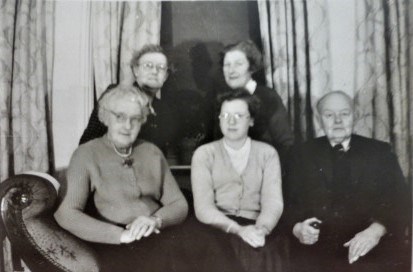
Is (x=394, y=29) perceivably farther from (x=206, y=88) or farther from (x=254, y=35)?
(x=206, y=88)

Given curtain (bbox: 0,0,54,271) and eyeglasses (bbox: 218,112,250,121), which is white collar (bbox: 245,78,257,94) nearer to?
eyeglasses (bbox: 218,112,250,121)

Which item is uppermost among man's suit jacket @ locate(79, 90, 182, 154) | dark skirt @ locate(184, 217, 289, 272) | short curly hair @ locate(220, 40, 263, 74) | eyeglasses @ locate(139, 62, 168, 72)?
short curly hair @ locate(220, 40, 263, 74)

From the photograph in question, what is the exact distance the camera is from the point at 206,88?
150cm

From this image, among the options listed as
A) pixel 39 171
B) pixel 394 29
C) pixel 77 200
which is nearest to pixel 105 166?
pixel 77 200

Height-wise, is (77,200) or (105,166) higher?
(105,166)

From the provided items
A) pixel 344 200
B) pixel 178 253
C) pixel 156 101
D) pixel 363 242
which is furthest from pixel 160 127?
pixel 363 242

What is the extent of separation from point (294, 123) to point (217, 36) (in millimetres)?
391

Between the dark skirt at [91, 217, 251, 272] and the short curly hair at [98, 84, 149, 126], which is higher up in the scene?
the short curly hair at [98, 84, 149, 126]

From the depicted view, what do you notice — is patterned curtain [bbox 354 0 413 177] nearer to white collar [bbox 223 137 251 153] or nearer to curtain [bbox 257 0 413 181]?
curtain [bbox 257 0 413 181]

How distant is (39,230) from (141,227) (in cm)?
32

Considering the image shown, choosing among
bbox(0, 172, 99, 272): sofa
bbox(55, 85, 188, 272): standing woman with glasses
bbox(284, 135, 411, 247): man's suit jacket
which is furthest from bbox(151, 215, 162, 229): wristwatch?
bbox(284, 135, 411, 247): man's suit jacket

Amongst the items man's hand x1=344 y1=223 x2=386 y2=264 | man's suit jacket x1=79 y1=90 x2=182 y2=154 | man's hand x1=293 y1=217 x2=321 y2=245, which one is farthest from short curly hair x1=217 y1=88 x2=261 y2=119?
man's hand x1=344 y1=223 x2=386 y2=264

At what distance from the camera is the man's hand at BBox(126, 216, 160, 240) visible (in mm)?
1449

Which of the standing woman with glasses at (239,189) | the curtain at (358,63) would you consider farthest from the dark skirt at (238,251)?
the curtain at (358,63)
